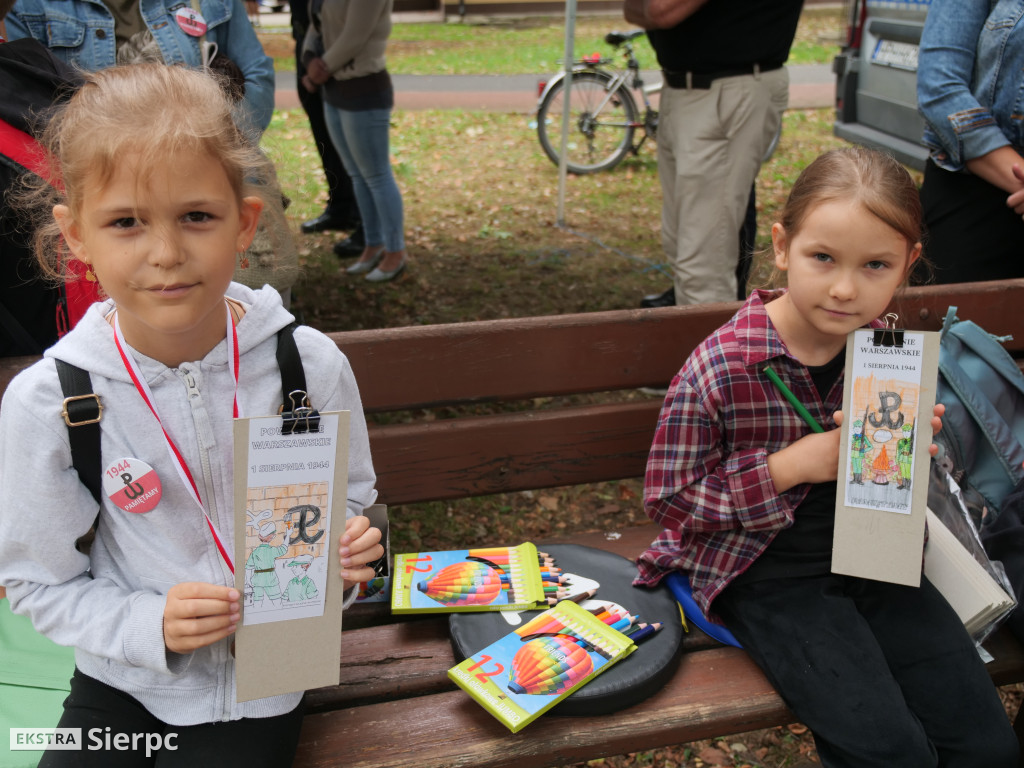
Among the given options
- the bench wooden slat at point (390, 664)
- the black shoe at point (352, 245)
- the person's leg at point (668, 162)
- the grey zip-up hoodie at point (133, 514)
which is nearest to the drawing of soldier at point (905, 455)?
the bench wooden slat at point (390, 664)

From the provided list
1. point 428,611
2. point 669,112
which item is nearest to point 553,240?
point 669,112

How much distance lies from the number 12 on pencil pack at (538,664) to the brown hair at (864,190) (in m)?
0.98

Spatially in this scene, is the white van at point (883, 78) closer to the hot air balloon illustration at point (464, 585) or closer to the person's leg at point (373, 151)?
the person's leg at point (373, 151)

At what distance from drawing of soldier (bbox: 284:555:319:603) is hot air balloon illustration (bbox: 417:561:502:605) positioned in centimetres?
61

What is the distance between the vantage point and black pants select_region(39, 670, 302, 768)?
1.55 metres

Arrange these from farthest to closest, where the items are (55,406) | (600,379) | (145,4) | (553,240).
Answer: (553,240)
(145,4)
(600,379)
(55,406)

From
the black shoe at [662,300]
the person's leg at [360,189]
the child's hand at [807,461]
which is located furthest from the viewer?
the person's leg at [360,189]

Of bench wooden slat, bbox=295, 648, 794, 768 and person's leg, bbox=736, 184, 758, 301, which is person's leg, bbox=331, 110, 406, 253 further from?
bench wooden slat, bbox=295, 648, 794, 768

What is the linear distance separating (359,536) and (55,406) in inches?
22.0

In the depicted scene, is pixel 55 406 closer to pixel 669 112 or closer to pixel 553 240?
pixel 669 112

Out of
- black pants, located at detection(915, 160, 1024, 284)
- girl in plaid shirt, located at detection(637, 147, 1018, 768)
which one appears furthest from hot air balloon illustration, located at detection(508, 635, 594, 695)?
black pants, located at detection(915, 160, 1024, 284)

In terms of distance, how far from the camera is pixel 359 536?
156 cm

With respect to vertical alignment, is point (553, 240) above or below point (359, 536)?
below

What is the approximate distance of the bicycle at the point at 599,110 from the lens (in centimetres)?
855
